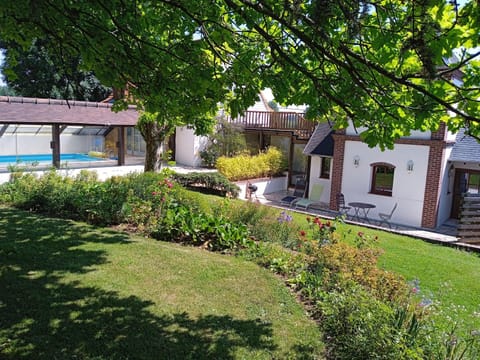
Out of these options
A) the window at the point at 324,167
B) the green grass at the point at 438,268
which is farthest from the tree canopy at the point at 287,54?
the window at the point at 324,167

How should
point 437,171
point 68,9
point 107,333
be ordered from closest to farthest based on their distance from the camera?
point 68,9
point 107,333
point 437,171

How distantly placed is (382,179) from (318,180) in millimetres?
3461

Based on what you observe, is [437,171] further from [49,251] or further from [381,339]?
[49,251]

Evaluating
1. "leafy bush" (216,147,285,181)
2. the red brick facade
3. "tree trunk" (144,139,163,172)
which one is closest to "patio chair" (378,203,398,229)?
the red brick facade

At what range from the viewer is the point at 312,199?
18.3 metres

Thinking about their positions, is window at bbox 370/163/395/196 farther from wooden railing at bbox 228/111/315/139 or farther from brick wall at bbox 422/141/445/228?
wooden railing at bbox 228/111/315/139

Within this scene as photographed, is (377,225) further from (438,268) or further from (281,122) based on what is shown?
(281,122)

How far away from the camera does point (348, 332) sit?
15.4 feet

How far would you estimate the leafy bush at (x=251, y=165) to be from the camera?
20559mm

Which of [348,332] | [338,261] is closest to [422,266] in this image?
[338,261]

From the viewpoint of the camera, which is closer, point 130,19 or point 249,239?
point 130,19

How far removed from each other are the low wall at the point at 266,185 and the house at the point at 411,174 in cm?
391

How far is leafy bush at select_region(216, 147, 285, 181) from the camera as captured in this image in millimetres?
20559

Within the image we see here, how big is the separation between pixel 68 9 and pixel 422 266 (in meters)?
8.97
